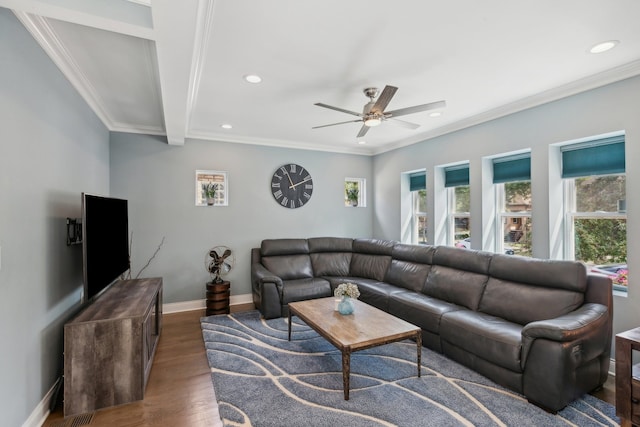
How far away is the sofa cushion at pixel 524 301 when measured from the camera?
252cm

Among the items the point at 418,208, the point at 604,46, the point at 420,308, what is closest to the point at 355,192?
the point at 418,208

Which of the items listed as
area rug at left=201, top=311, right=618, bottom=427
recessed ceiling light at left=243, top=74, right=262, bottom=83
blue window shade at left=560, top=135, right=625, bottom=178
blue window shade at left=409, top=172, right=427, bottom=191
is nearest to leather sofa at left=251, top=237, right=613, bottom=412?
area rug at left=201, top=311, right=618, bottom=427

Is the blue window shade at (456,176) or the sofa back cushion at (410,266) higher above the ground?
the blue window shade at (456,176)

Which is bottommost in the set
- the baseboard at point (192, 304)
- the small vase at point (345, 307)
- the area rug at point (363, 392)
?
the area rug at point (363, 392)

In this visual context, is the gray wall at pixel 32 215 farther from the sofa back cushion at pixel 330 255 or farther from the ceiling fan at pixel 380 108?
the sofa back cushion at pixel 330 255

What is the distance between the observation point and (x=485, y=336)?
245 centimetres

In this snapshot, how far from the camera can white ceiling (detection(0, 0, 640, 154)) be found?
175 centimetres

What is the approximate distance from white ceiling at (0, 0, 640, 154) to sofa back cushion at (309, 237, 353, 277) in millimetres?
2186

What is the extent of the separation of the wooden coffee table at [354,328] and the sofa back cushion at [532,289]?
100cm

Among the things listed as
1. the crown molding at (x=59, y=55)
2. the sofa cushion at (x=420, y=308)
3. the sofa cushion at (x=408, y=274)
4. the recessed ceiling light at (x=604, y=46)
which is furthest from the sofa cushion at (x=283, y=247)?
the recessed ceiling light at (x=604, y=46)

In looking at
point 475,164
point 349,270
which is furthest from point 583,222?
point 349,270

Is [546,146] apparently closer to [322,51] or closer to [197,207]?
[322,51]

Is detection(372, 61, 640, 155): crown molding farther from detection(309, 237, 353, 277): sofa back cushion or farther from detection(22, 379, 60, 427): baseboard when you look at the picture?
detection(22, 379, 60, 427): baseboard

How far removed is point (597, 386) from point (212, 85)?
4080mm
